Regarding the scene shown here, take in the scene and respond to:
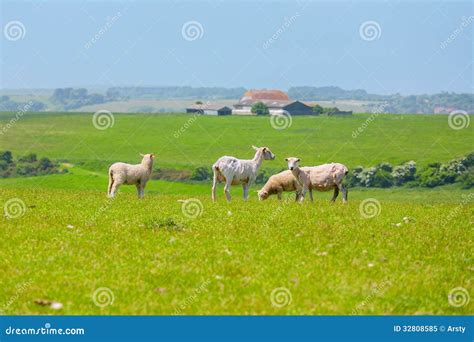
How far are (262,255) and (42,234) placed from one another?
17.4 feet

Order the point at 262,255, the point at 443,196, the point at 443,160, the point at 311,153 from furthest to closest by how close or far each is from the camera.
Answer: the point at 311,153
the point at 443,160
the point at 443,196
the point at 262,255

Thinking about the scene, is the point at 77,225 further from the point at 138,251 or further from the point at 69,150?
the point at 69,150

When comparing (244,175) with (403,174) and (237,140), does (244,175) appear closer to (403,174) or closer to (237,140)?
(403,174)

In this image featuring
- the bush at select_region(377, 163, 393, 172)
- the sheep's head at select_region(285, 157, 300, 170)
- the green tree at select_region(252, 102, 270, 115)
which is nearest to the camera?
the sheep's head at select_region(285, 157, 300, 170)

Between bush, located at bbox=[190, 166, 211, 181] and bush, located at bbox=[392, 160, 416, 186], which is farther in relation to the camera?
bush, located at bbox=[190, 166, 211, 181]

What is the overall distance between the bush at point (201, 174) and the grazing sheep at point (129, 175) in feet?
240

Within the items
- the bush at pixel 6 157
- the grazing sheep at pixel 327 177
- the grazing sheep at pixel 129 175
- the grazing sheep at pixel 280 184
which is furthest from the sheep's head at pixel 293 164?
the bush at pixel 6 157

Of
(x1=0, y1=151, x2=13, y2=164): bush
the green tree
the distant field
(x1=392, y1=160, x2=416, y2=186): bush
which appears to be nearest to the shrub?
(x1=392, y1=160, x2=416, y2=186): bush

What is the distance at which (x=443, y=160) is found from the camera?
123 m

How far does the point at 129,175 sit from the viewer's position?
31000 mm

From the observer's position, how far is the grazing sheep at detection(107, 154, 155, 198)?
3067 centimetres

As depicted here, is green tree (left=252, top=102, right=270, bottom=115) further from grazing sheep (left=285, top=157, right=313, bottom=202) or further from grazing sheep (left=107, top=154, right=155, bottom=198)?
grazing sheep (left=285, top=157, right=313, bottom=202)

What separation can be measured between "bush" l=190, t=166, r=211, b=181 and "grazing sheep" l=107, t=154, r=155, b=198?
7313 cm
